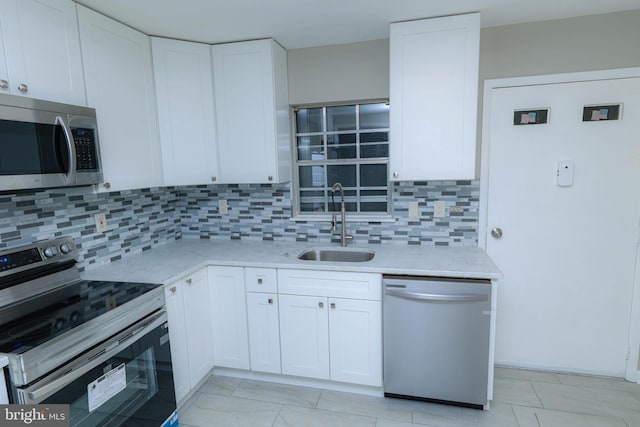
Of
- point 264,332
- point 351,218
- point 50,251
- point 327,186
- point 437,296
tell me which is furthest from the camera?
point 327,186

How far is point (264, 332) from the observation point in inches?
93.0

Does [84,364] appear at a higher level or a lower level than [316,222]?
lower

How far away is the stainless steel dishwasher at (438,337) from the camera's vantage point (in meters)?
1.98

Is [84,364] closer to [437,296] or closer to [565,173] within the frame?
[437,296]

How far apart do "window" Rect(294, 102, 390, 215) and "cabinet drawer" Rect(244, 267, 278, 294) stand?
2.49 ft

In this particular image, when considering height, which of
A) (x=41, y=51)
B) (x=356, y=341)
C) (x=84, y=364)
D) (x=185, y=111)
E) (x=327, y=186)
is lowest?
(x=356, y=341)

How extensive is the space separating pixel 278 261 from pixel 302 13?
5.02 feet

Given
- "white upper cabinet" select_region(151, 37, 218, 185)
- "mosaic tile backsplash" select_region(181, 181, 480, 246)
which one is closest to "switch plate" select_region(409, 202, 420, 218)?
"mosaic tile backsplash" select_region(181, 181, 480, 246)

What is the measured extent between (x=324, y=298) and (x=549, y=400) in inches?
60.8

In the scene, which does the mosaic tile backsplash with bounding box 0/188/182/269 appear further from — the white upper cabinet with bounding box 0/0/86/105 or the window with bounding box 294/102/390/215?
the window with bounding box 294/102/390/215

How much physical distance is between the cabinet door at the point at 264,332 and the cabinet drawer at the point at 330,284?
0.15 meters

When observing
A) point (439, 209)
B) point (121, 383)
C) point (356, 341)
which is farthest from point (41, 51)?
point (439, 209)

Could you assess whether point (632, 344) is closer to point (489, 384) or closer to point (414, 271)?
point (489, 384)

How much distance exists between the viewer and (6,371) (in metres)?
1.22
